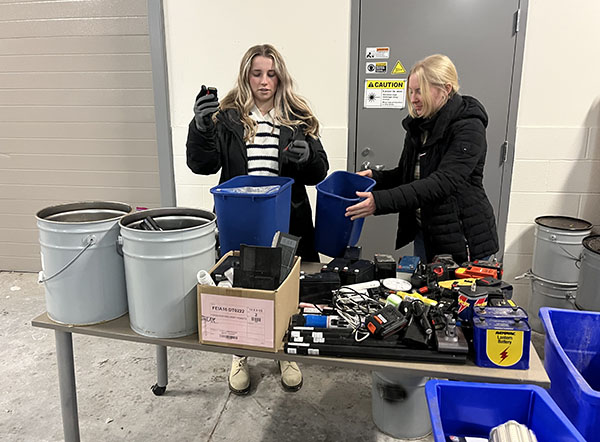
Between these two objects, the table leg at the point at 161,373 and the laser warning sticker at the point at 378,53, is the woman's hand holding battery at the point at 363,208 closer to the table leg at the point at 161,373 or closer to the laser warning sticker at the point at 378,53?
the table leg at the point at 161,373

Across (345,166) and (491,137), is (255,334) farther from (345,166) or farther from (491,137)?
(491,137)

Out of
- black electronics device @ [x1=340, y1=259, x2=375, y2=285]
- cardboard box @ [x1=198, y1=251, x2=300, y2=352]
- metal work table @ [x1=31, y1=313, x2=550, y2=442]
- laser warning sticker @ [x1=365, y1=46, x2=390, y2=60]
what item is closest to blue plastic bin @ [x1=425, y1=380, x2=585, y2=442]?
metal work table @ [x1=31, y1=313, x2=550, y2=442]

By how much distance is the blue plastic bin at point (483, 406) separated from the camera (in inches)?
44.8

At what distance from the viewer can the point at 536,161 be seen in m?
2.98

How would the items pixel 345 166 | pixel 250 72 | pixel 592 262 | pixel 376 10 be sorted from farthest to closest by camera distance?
pixel 345 166 → pixel 376 10 → pixel 592 262 → pixel 250 72

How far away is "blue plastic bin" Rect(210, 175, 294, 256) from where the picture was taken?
5.19ft

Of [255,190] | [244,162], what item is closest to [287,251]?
[255,190]

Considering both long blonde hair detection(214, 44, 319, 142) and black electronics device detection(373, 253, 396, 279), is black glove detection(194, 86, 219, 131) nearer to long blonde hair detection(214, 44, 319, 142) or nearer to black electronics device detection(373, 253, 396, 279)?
long blonde hair detection(214, 44, 319, 142)

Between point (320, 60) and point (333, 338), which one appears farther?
point (320, 60)

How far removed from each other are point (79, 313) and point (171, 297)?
13.4 inches

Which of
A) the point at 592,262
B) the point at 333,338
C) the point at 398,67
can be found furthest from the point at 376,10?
the point at 333,338

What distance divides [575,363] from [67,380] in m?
1.67

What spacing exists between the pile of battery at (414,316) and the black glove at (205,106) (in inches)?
29.3

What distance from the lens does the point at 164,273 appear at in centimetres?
131
